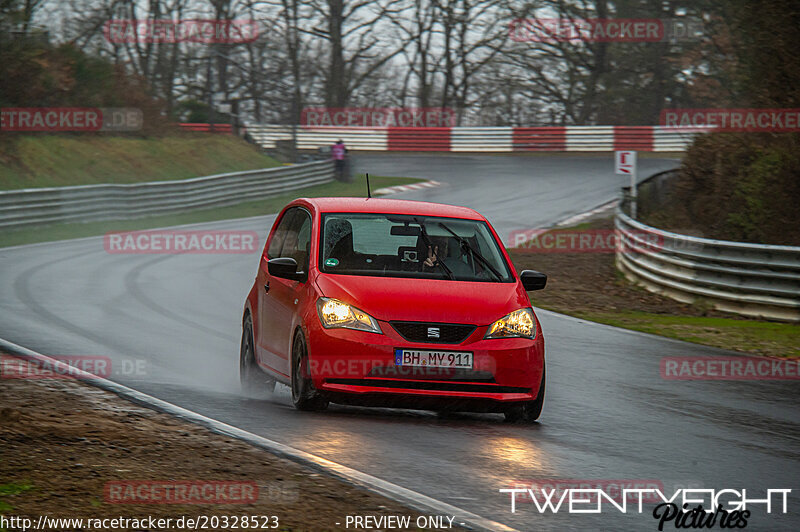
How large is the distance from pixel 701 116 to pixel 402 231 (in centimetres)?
4940

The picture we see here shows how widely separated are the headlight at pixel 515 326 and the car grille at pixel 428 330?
0.22m

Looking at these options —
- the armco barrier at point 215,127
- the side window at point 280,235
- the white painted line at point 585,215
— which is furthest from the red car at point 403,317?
the armco barrier at point 215,127

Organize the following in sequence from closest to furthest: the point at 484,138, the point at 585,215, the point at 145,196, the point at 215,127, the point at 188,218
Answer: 1. the point at 585,215
2. the point at 145,196
3. the point at 188,218
4. the point at 215,127
5. the point at 484,138

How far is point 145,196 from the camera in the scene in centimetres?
3431

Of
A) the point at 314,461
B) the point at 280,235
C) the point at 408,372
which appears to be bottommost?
the point at 314,461

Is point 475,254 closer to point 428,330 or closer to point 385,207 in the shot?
point 385,207

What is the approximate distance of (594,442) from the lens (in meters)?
7.81

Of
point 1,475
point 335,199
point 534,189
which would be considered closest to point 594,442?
point 335,199

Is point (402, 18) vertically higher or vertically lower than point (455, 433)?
higher

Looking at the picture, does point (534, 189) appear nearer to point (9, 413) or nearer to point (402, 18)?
point (402, 18)

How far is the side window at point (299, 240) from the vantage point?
9.09m

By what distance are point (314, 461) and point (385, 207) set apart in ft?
10.3

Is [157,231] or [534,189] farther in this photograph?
[534,189]

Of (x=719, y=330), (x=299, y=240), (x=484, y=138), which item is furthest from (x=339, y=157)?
(x=299, y=240)
